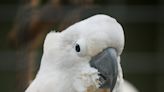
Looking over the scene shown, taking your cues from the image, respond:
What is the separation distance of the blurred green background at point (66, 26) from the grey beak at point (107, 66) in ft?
2.36

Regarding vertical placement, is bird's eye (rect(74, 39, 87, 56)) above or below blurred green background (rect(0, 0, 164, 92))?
above

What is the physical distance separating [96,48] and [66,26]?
2.39 ft

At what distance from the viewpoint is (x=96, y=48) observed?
37.1 inches

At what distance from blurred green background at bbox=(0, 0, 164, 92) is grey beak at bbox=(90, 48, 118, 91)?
2.36ft

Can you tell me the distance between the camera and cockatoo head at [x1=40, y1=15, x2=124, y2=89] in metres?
0.93

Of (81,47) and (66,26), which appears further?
(66,26)

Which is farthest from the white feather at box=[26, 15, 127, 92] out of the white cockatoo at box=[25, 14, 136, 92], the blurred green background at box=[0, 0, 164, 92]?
the blurred green background at box=[0, 0, 164, 92]

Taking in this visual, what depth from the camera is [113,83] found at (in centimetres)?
94

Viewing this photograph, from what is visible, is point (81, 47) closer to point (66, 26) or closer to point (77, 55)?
point (77, 55)

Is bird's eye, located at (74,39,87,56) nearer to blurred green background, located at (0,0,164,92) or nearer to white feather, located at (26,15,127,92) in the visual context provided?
white feather, located at (26,15,127,92)

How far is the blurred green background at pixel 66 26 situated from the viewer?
172 cm

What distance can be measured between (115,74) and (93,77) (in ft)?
0.16

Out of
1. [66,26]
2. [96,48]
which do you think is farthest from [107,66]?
[66,26]

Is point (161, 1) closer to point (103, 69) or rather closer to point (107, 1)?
point (107, 1)
